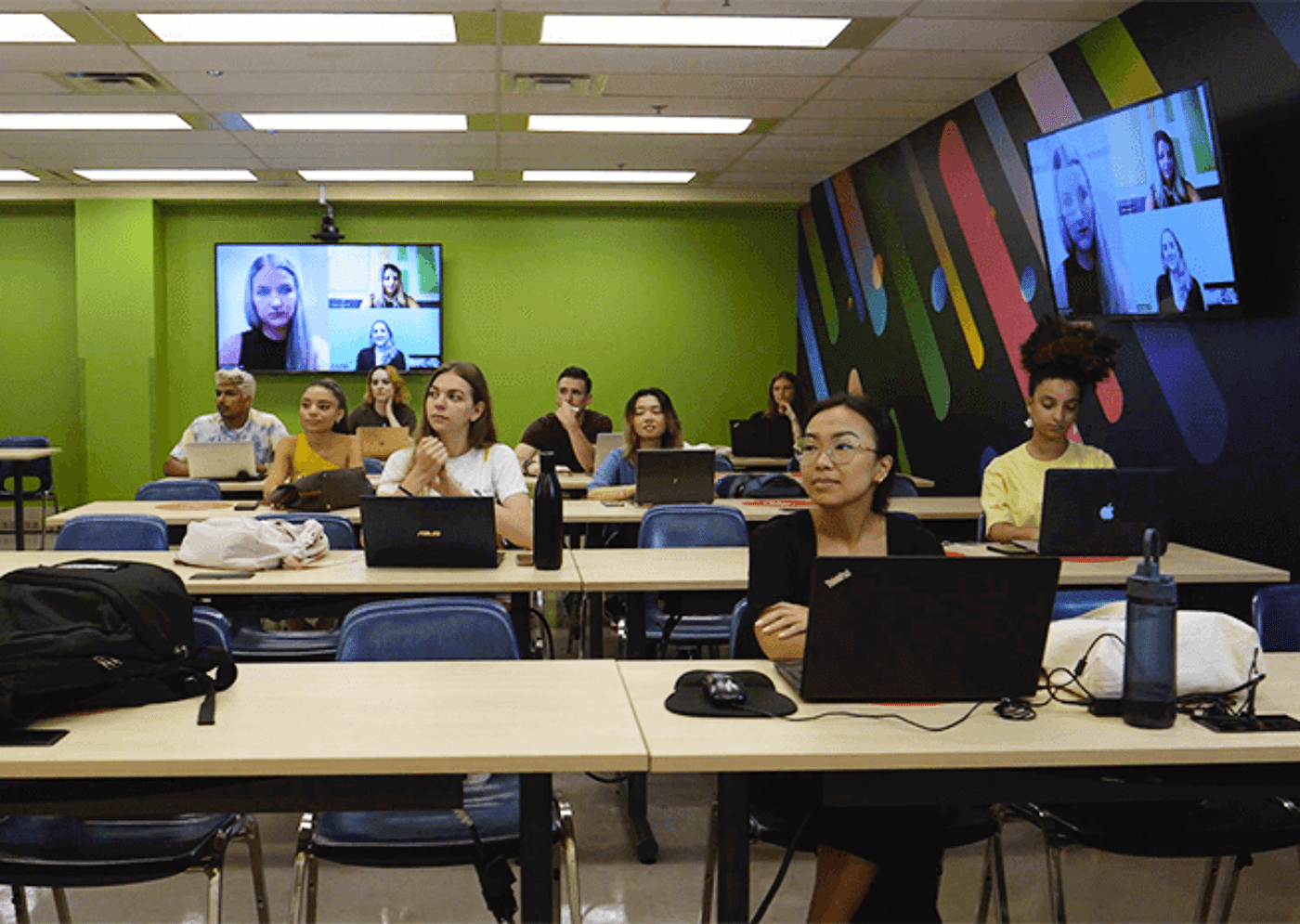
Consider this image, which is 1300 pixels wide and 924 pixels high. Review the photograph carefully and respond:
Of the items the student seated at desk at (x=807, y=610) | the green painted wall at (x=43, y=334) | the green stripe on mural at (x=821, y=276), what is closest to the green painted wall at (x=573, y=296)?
the green stripe on mural at (x=821, y=276)

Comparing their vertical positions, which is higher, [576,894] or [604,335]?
[604,335]

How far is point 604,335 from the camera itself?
10500 millimetres

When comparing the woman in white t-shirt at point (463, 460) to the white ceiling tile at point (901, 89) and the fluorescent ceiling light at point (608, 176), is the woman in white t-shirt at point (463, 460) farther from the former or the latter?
the fluorescent ceiling light at point (608, 176)

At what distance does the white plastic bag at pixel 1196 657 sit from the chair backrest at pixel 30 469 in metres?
8.82

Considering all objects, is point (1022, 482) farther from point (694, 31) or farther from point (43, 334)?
point (43, 334)

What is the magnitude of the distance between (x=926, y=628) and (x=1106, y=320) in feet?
12.2

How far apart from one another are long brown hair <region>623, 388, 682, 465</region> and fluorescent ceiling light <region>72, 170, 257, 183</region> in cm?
498

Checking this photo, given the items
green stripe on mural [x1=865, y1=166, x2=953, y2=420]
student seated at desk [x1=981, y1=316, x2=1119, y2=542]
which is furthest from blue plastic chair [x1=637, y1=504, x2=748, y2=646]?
green stripe on mural [x1=865, y1=166, x2=953, y2=420]

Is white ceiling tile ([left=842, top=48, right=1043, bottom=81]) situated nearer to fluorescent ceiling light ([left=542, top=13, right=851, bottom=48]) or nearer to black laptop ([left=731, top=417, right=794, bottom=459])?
fluorescent ceiling light ([left=542, top=13, right=851, bottom=48])

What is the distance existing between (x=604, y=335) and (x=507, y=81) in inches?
175

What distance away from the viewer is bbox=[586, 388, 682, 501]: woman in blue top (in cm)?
549

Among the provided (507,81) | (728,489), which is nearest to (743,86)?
(507,81)

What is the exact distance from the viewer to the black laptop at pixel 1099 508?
3.53m

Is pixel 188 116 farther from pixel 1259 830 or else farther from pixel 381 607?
pixel 1259 830
